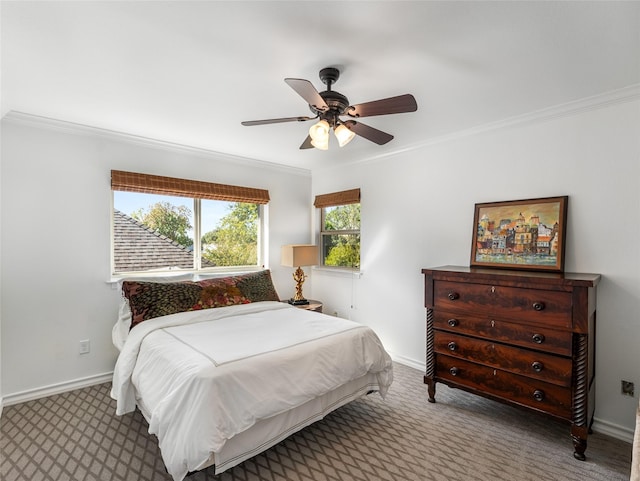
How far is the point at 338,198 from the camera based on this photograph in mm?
4383

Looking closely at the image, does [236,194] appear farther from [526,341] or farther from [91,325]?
[526,341]

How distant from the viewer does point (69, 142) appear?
2.97m

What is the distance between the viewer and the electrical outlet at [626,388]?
2.24 metres

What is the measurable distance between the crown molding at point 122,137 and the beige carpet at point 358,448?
2.38 m

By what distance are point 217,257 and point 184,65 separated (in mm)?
2494

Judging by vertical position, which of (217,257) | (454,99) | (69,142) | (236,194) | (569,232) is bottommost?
(217,257)

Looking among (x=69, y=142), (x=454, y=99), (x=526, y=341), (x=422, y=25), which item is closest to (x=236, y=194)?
(x=69, y=142)

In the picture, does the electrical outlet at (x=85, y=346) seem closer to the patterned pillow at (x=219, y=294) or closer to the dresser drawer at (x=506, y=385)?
the patterned pillow at (x=219, y=294)

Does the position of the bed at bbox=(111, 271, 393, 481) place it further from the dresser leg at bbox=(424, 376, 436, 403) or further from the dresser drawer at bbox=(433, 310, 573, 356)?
the dresser drawer at bbox=(433, 310, 573, 356)

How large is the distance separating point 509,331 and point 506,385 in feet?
1.30

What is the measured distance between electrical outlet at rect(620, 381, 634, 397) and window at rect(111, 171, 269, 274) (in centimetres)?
373

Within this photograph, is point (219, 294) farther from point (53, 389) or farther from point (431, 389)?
point (431, 389)

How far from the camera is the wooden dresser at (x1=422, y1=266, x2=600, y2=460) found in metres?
2.06

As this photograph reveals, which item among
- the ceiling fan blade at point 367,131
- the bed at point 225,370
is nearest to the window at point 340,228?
the bed at point 225,370
